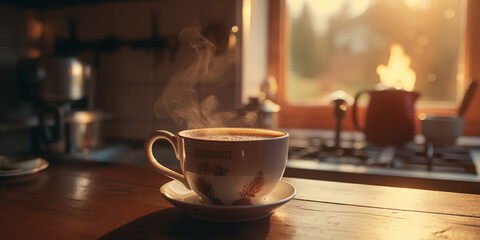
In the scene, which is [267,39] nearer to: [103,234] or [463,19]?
[463,19]

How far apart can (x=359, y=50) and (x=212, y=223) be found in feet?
5.03

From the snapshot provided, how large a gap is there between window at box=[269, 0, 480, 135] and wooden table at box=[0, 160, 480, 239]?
3.99 feet

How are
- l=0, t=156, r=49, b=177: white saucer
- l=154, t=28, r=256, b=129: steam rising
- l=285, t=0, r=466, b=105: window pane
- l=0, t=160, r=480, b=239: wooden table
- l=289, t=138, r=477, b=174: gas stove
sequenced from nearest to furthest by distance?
l=0, t=160, r=480, b=239: wooden table < l=0, t=156, r=49, b=177: white saucer < l=289, t=138, r=477, b=174: gas stove < l=154, t=28, r=256, b=129: steam rising < l=285, t=0, r=466, b=105: window pane

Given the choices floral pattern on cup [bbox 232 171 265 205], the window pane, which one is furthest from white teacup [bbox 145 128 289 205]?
the window pane

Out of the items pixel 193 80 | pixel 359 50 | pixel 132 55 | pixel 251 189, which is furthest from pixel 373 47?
pixel 251 189

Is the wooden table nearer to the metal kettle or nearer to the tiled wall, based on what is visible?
the metal kettle

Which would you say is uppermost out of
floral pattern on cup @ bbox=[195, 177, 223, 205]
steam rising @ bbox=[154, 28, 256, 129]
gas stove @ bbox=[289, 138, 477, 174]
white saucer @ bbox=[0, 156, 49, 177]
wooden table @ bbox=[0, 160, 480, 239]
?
steam rising @ bbox=[154, 28, 256, 129]

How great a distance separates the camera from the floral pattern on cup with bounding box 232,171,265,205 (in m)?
0.47

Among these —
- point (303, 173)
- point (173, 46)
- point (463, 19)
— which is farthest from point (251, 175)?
point (463, 19)

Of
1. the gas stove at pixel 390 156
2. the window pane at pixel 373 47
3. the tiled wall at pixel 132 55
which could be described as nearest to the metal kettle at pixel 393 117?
the gas stove at pixel 390 156

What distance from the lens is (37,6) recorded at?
170 centimetres

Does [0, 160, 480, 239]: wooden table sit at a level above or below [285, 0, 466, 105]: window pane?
below

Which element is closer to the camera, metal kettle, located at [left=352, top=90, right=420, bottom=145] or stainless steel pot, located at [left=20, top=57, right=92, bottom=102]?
metal kettle, located at [left=352, top=90, right=420, bottom=145]

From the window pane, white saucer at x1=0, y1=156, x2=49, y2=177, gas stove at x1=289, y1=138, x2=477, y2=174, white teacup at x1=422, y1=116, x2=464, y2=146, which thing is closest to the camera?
white saucer at x1=0, y1=156, x2=49, y2=177
